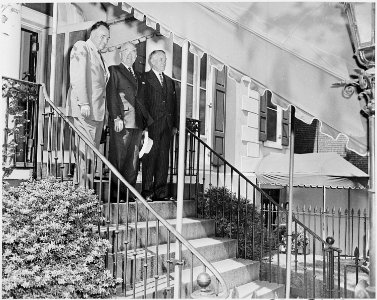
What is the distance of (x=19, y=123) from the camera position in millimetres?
5152

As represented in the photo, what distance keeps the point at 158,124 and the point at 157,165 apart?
651 millimetres

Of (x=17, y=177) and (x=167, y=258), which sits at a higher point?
(x=17, y=177)

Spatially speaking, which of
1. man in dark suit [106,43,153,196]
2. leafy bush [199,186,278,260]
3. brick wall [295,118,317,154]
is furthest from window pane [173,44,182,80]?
brick wall [295,118,317,154]

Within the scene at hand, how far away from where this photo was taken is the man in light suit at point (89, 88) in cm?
617

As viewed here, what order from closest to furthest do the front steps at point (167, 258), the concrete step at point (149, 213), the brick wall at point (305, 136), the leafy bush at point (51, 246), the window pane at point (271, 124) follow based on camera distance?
1. the leafy bush at point (51, 246)
2. the front steps at point (167, 258)
3. the concrete step at point (149, 213)
4. the window pane at point (271, 124)
5. the brick wall at point (305, 136)

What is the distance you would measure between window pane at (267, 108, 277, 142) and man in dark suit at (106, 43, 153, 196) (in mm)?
4387

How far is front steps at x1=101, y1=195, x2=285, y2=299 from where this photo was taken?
4.72 meters

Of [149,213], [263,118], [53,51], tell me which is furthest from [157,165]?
[263,118]

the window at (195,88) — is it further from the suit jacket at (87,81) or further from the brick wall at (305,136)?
the brick wall at (305,136)

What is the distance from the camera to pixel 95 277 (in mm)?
4395

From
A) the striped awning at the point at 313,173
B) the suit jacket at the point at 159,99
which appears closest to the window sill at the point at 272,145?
the striped awning at the point at 313,173

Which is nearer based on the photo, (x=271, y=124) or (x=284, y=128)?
(x=271, y=124)

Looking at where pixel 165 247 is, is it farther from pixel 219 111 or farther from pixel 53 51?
pixel 219 111

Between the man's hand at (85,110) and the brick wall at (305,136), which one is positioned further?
the brick wall at (305,136)
